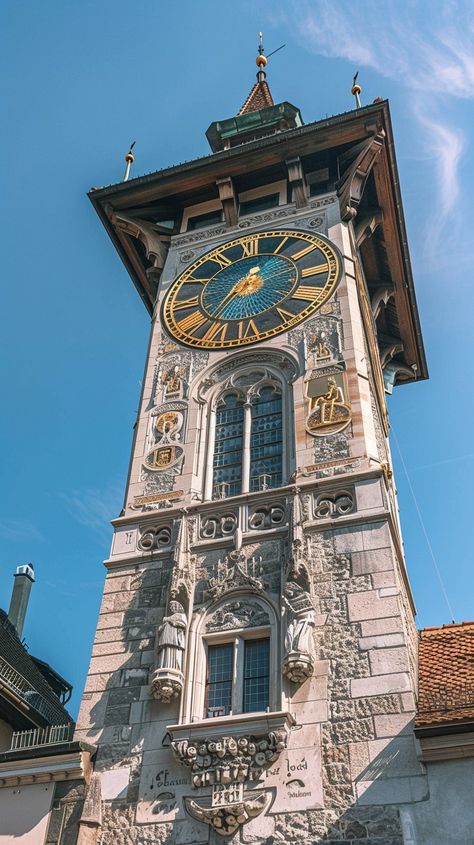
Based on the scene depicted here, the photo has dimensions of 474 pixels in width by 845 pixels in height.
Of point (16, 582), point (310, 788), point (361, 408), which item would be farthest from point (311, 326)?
point (16, 582)

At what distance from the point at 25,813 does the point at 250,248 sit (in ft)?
43.2

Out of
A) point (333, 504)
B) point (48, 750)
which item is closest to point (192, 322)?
point (333, 504)

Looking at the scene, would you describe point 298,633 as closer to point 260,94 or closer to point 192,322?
point 192,322

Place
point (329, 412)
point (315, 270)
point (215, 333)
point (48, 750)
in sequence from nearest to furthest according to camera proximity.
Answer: point (48, 750) < point (329, 412) < point (215, 333) < point (315, 270)

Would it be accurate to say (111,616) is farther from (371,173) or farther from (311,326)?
(371,173)

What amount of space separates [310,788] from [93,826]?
287 cm

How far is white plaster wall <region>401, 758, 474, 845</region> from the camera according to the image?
10.6 metres

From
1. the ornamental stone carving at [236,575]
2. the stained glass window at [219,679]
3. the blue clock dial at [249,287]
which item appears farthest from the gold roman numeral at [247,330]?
the stained glass window at [219,679]

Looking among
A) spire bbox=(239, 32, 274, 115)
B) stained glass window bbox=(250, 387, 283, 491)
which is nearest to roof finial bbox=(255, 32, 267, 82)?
spire bbox=(239, 32, 274, 115)

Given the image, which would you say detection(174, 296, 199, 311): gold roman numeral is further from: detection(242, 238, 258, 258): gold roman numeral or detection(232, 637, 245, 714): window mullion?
detection(232, 637, 245, 714): window mullion

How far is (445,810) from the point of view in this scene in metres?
10.8

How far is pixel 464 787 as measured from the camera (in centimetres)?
1092

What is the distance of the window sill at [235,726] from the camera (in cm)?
1212

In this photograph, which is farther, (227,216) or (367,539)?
(227,216)
